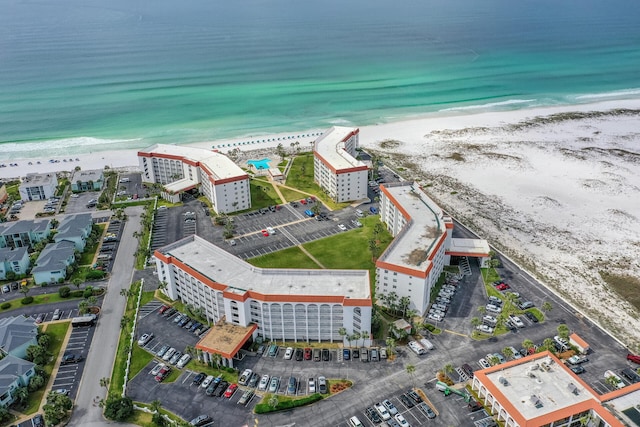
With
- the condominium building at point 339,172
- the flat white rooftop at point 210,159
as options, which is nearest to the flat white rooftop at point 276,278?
the flat white rooftop at point 210,159

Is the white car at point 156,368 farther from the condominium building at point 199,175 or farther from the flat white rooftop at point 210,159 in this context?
the flat white rooftop at point 210,159

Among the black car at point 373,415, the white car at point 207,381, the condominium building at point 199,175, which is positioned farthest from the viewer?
the condominium building at point 199,175

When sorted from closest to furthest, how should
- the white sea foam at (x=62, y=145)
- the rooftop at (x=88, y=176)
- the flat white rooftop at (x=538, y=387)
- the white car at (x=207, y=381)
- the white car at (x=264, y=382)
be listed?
the flat white rooftop at (x=538, y=387)
the white car at (x=264, y=382)
the white car at (x=207, y=381)
the rooftop at (x=88, y=176)
the white sea foam at (x=62, y=145)

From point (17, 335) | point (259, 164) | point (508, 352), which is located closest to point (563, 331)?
point (508, 352)

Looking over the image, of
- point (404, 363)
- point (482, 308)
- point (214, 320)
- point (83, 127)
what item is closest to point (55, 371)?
point (214, 320)

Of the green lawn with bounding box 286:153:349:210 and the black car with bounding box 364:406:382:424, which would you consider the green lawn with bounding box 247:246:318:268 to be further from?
the black car with bounding box 364:406:382:424

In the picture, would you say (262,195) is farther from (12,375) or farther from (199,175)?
(12,375)

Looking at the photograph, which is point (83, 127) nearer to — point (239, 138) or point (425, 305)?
point (239, 138)
